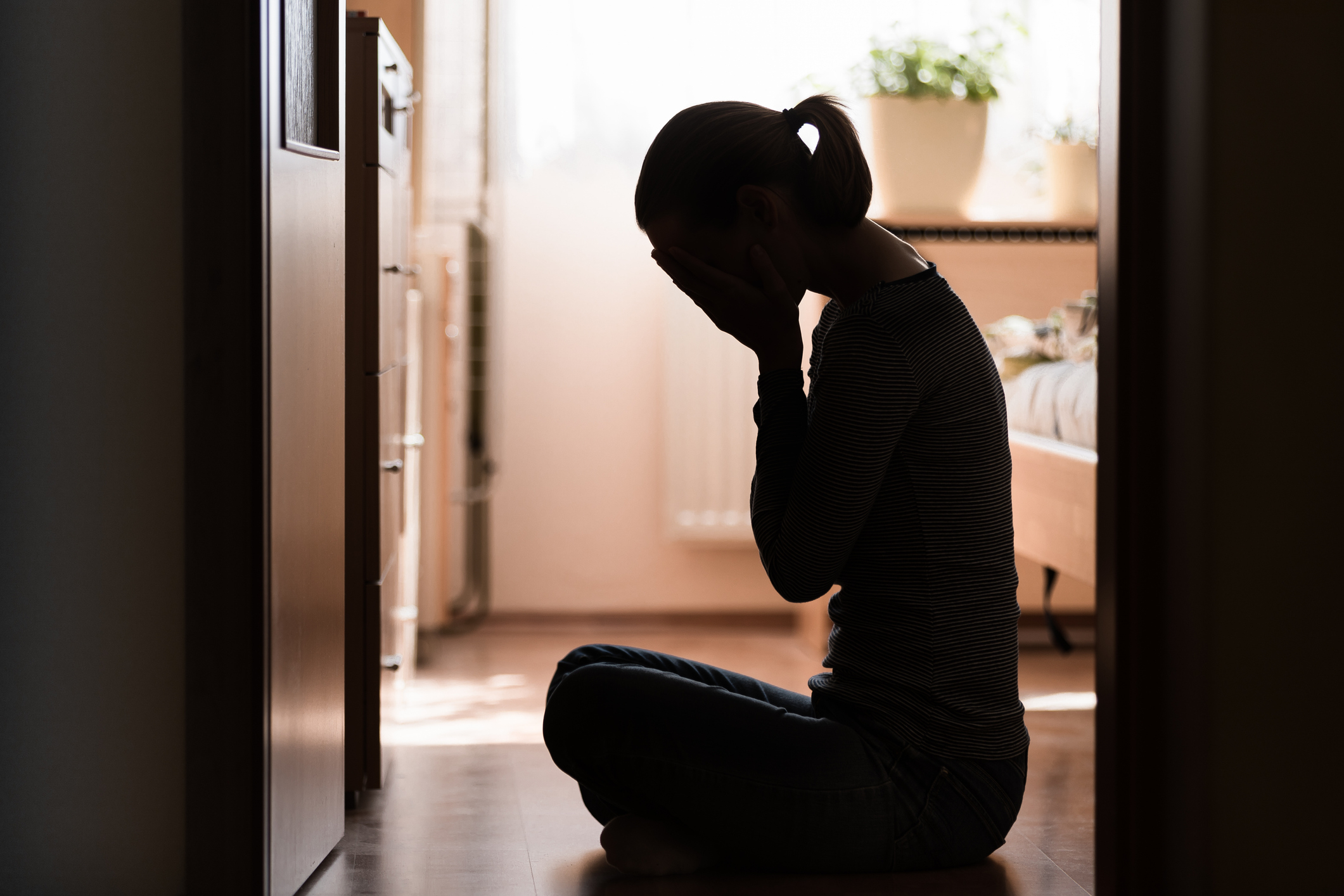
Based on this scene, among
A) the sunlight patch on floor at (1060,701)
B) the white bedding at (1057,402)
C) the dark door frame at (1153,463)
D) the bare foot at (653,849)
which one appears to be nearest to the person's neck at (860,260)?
the dark door frame at (1153,463)

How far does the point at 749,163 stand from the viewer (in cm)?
124

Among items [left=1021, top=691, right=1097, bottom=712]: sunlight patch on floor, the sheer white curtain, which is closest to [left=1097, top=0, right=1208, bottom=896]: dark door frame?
[left=1021, top=691, right=1097, bottom=712]: sunlight patch on floor

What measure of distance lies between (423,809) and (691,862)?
46 cm

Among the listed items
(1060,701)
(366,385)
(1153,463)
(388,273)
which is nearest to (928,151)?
(1060,701)

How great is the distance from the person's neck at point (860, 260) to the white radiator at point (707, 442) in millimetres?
1808

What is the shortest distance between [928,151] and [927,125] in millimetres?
58

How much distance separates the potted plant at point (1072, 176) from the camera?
284cm

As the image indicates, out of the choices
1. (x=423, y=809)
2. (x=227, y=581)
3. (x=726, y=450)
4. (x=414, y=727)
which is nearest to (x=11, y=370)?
(x=227, y=581)

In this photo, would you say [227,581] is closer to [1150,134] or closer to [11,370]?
[11,370]

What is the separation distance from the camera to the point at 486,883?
135cm

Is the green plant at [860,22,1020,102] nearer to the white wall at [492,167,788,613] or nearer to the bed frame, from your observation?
the white wall at [492,167,788,613]

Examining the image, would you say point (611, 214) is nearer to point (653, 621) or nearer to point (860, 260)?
point (653, 621)

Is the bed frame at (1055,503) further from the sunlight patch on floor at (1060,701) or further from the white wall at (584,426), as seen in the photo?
the white wall at (584,426)

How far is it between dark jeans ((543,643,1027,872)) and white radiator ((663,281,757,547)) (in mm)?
1779
